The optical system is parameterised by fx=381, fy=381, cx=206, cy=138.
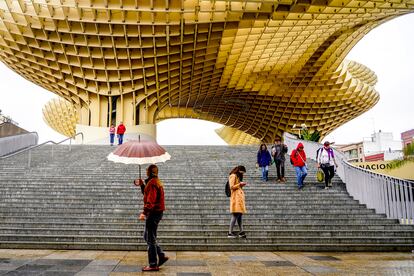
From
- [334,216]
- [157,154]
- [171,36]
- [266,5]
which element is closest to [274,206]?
[334,216]

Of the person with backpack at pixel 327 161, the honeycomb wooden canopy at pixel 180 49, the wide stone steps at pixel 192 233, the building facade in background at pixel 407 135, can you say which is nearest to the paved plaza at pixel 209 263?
the wide stone steps at pixel 192 233

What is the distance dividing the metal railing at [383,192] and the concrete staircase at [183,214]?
0.24m

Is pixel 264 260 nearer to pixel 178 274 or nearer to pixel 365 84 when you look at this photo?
pixel 178 274

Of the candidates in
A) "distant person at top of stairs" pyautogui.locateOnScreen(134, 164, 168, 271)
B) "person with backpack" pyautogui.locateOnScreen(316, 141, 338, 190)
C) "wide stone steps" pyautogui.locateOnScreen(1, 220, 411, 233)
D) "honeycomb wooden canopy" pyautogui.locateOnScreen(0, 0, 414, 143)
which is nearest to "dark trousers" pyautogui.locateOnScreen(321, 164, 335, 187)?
"person with backpack" pyautogui.locateOnScreen(316, 141, 338, 190)

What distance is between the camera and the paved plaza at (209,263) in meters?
5.16

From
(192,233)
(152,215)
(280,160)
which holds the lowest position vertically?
(192,233)

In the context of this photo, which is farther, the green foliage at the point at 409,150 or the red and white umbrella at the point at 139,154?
the green foliage at the point at 409,150

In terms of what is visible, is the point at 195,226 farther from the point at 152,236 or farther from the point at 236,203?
the point at 152,236

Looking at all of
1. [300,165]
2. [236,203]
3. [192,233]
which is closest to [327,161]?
[300,165]

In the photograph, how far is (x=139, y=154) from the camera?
600 centimetres

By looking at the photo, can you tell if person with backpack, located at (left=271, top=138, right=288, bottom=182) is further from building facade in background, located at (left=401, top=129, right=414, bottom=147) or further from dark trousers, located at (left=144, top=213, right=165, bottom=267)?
building facade in background, located at (left=401, top=129, right=414, bottom=147)

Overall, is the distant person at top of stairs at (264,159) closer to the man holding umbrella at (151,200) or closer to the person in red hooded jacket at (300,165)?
the person in red hooded jacket at (300,165)

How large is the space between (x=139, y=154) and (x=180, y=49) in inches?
900

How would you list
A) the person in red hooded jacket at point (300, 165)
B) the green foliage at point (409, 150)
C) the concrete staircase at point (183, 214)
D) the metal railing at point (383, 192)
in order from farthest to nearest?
the green foliage at point (409, 150), the person in red hooded jacket at point (300, 165), the metal railing at point (383, 192), the concrete staircase at point (183, 214)
